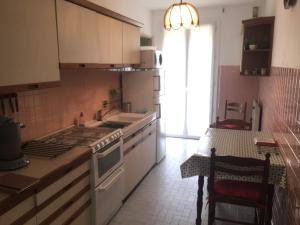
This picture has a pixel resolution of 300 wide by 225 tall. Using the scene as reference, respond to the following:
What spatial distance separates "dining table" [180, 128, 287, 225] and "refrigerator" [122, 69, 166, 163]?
4.40 feet

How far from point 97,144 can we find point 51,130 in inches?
24.1

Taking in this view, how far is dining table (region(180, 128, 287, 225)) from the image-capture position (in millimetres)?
1886

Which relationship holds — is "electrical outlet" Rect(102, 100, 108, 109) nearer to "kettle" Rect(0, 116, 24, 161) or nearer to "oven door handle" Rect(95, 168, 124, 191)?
"oven door handle" Rect(95, 168, 124, 191)

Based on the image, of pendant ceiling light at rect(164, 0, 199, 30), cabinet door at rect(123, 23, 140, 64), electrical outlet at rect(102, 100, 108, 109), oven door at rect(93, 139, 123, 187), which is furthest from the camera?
electrical outlet at rect(102, 100, 108, 109)

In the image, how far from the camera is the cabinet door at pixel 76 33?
2041 millimetres

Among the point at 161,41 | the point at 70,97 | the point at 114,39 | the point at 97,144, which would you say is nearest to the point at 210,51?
the point at 161,41

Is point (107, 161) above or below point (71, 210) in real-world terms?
above

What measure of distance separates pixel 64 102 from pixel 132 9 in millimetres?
2242

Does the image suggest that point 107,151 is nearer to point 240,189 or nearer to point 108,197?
point 108,197

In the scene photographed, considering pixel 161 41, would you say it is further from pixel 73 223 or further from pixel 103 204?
pixel 73 223

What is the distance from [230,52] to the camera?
4.68 metres

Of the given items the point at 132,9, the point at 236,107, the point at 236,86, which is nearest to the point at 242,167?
the point at 236,107

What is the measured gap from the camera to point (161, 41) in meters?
5.14

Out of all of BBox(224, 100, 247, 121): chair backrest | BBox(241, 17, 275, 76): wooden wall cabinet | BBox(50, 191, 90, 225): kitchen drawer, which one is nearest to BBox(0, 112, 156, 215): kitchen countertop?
BBox(50, 191, 90, 225): kitchen drawer
